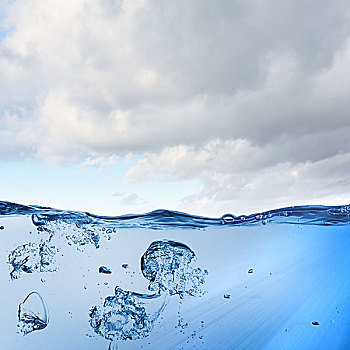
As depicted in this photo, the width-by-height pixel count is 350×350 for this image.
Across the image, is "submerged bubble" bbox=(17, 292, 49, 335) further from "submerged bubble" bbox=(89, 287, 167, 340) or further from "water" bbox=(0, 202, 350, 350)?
"submerged bubble" bbox=(89, 287, 167, 340)

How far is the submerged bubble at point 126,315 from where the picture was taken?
23.1 feet

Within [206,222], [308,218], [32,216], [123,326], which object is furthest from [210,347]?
[32,216]

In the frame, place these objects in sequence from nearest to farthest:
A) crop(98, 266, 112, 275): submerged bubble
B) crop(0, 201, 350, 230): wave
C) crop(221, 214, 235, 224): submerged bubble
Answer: crop(98, 266, 112, 275): submerged bubble
crop(0, 201, 350, 230): wave
crop(221, 214, 235, 224): submerged bubble

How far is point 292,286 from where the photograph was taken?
9023 mm

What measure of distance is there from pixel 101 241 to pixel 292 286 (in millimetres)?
5168

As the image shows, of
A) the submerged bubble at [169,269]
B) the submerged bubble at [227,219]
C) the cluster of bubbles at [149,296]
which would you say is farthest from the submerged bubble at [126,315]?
the submerged bubble at [227,219]

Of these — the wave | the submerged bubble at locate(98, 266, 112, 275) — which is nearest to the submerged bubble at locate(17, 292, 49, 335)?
the submerged bubble at locate(98, 266, 112, 275)

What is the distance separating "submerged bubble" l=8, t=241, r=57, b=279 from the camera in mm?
7539

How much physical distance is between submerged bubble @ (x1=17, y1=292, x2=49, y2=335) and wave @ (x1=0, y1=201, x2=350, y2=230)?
6.19 ft

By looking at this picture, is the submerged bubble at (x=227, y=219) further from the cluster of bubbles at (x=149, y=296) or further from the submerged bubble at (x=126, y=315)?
the submerged bubble at (x=126, y=315)

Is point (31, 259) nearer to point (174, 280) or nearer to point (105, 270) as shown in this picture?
point (105, 270)

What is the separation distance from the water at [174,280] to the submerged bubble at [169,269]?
3 cm

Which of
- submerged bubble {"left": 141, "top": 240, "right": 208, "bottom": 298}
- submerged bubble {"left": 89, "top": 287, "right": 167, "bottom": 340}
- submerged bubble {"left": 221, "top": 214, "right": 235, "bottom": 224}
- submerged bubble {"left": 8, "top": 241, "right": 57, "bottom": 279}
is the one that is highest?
submerged bubble {"left": 221, "top": 214, "right": 235, "bottom": 224}

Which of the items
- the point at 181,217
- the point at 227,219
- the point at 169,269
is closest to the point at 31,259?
the point at 169,269
